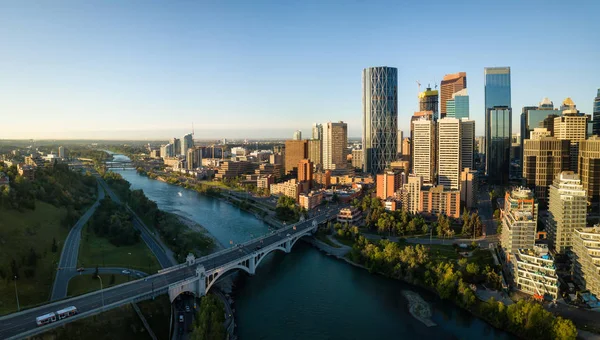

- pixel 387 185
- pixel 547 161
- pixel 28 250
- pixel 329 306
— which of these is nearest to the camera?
pixel 28 250

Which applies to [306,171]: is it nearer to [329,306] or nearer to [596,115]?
[329,306]

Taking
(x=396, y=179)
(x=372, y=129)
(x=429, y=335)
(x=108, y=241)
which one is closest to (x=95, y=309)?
(x=108, y=241)

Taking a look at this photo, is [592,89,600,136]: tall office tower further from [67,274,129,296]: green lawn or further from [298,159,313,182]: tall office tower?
[67,274,129,296]: green lawn

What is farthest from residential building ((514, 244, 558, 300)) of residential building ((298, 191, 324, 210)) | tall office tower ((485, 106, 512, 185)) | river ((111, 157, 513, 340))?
tall office tower ((485, 106, 512, 185))

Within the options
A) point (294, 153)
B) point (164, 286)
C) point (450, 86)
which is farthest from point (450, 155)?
point (450, 86)

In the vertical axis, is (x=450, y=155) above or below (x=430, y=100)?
below

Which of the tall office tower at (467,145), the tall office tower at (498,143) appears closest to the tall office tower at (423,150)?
the tall office tower at (467,145)

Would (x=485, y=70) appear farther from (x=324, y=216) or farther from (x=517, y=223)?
(x=517, y=223)
